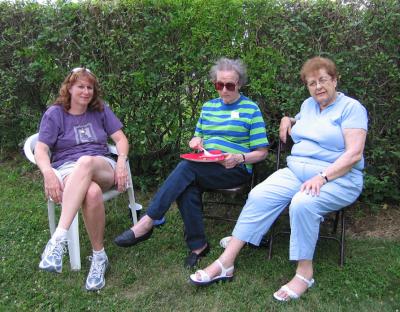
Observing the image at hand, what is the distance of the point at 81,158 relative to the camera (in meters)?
3.24

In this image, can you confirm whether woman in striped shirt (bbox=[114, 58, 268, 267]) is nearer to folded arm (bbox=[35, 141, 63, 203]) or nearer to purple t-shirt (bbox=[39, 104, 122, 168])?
folded arm (bbox=[35, 141, 63, 203])

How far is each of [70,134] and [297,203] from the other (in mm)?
1896

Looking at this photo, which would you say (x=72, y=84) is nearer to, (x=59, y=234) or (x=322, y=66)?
(x=59, y=234)

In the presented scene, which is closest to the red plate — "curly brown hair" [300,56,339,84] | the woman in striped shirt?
the woman in striped shirt

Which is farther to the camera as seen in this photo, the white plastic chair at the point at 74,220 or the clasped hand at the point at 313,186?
the white plastic chair at the point at 74,220

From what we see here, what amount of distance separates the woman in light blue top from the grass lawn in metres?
0.14

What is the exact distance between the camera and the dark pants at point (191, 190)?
3.37 m

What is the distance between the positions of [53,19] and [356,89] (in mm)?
3093

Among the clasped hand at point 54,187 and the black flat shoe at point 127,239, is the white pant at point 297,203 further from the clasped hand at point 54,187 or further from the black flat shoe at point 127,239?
the clasped hand at point 54,187

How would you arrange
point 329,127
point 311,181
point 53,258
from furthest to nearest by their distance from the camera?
point 329,127, point 311,181, point 53,258

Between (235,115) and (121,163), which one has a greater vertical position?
(235,115)

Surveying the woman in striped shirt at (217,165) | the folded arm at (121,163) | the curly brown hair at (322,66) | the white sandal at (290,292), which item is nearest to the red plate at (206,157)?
the woman in striped shirt at (217,165)

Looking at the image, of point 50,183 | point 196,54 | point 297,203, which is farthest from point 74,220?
point 196,54

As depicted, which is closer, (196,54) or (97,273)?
(97,273)
